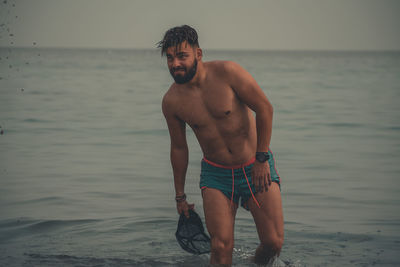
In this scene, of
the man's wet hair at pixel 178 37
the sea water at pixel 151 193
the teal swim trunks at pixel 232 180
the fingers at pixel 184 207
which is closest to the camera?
the man's wet hair at pixel 178 37

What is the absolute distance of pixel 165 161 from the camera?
1177cm

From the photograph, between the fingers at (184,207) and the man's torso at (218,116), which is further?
the fingers at (184,207)

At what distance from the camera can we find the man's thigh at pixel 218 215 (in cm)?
488

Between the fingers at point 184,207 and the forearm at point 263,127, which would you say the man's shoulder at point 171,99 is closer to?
the forearm at point 263,127

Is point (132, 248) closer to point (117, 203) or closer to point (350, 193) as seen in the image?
point (117, 203)

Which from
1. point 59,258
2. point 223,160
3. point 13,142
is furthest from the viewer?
point 13,142

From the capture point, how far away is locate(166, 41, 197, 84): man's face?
4734mm

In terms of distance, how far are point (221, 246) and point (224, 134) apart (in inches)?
35.1

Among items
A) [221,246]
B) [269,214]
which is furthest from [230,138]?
[221,246]

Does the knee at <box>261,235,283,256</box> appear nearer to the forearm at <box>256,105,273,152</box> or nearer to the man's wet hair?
the forearm at <box>256,105,273,152</box>

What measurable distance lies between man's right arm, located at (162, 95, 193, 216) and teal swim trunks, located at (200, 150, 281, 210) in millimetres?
226

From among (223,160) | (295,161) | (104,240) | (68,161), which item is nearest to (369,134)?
(295,161)

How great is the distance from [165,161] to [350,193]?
3.83m

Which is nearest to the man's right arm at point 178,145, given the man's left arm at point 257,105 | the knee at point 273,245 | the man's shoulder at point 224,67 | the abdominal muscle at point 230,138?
the abdominal muscle at point 230,138
